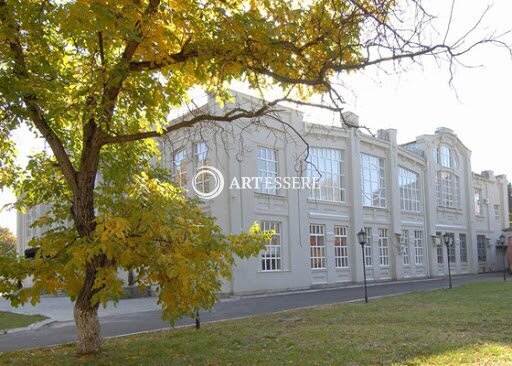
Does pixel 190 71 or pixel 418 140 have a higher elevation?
pixel 418 140

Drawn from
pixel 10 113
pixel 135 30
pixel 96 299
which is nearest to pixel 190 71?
pixel 135 30

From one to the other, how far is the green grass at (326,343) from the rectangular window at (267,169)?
12.6 meters

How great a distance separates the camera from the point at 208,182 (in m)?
24.5

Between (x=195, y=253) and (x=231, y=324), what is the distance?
244 inches

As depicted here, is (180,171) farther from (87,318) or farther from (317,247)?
(317,247)

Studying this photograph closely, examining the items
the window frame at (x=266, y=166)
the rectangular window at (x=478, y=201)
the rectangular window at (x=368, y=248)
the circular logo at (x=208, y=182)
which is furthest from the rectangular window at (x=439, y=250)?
the circular logo at (x=208, y=182)

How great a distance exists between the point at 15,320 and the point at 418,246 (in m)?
28.5

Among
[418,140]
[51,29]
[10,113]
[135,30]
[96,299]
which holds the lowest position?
[96,299]

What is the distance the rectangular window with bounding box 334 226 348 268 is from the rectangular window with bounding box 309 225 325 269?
3.81ft

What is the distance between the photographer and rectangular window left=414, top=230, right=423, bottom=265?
37.6 meters

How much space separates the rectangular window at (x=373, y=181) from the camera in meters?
33.1

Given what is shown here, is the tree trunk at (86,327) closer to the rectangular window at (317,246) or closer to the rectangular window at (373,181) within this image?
the rectangular window at (317,246)

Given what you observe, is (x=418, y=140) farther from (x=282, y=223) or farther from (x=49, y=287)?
(x=49, y=287)

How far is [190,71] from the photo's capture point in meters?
7.86
